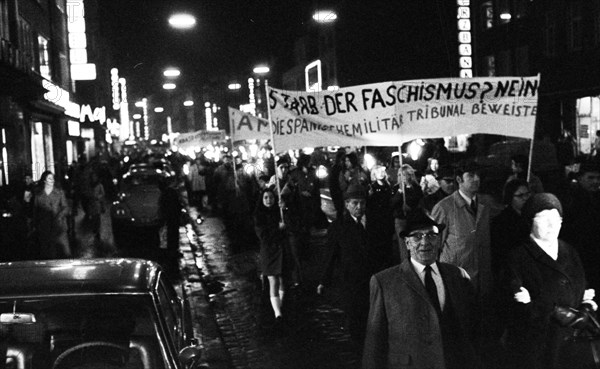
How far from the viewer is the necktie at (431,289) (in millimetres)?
4998

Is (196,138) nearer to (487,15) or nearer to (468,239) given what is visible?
(487,15)

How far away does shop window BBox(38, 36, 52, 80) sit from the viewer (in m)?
39.8

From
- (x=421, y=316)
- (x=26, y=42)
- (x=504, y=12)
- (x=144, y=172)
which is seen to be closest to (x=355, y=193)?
(x=421, y=316)

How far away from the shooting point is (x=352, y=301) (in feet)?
24.1

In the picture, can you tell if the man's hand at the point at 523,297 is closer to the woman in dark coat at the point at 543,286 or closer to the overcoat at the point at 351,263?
the woman in dark coat at the point at 543,286

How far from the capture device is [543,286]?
5.31m

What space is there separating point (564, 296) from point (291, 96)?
723 centimetres

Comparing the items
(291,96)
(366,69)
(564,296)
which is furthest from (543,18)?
(564,296)

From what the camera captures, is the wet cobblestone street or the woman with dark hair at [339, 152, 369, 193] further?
the woman with dark hair at [339, 152, 369, 193]

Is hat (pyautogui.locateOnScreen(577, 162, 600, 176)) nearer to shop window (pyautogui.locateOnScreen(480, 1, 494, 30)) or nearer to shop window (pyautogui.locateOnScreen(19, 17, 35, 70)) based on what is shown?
shop window (pyautogui.locateOnScreen(19, 17, 35, 70))

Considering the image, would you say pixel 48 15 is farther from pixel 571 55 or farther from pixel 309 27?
pixel 309 27

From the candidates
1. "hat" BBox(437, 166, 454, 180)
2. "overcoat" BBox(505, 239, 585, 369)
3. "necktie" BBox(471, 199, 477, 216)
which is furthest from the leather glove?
"hat" BBox(437, 166, 454, 180)

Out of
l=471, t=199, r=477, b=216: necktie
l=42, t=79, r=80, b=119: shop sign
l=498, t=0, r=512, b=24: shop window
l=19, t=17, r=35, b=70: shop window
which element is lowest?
l=471, t=199, r=477, b=216: necktie

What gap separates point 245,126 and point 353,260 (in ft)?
43.6
